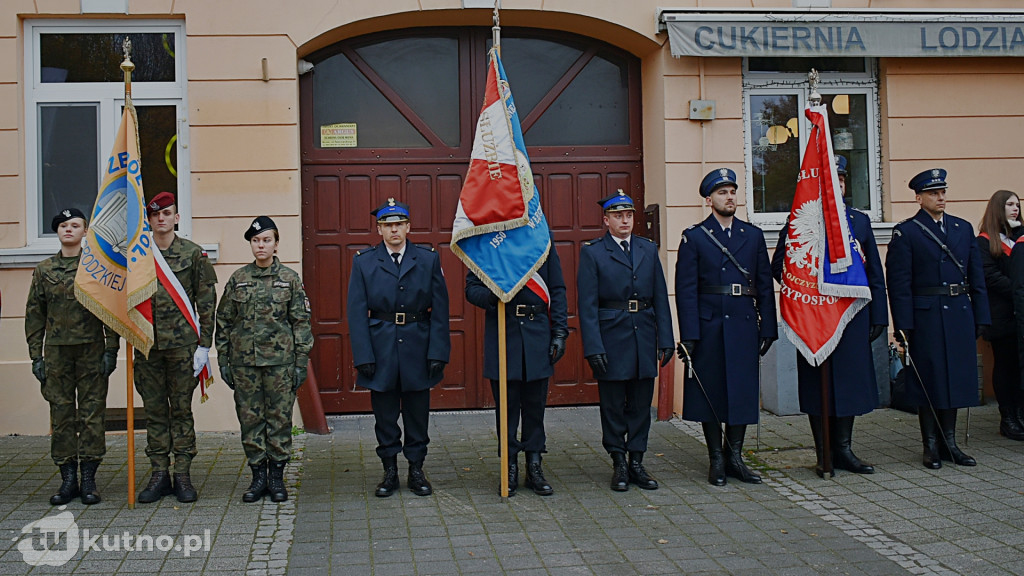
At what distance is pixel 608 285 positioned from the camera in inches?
240

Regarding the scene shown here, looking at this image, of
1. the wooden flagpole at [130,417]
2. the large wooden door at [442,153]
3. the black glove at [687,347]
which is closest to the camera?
the wooden flagpole at [130,417]

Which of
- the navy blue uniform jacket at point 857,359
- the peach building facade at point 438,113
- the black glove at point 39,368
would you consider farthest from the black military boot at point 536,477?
the black glove at point 39,368

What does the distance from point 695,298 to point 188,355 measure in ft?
10.7

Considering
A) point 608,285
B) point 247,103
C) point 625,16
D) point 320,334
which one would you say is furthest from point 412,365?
point 625,16

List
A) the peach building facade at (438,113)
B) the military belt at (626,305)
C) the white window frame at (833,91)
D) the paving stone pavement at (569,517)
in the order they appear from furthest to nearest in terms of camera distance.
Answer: the white window frame at (833,91) < the peach building facade at (438,113) < the military belt at (626,305) < the paving stone pavement at (569,517)

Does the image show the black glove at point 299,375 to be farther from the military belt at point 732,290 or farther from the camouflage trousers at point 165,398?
the military belt at point 732,290

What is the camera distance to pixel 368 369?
590 cm

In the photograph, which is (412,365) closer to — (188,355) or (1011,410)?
(188,355)

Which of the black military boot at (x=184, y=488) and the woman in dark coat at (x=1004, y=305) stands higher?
the woman in dark coat at (x=1004, y=305)

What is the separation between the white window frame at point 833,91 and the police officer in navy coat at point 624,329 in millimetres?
2998

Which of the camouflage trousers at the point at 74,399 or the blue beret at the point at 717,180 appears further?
the blue beret at the point at 717,180

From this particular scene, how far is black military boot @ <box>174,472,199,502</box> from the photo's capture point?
5.83 metres

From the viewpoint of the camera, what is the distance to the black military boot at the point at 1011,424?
728 cm

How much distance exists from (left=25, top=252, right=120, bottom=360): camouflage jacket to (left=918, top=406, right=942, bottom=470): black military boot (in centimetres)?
537
